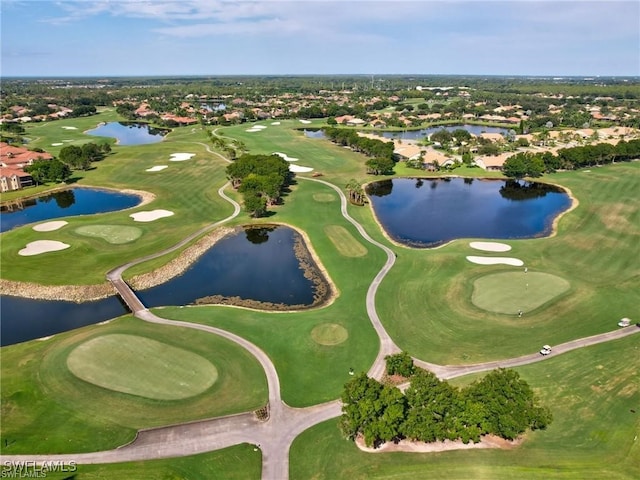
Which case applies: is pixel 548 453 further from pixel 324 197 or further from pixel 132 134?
pixel 132 134

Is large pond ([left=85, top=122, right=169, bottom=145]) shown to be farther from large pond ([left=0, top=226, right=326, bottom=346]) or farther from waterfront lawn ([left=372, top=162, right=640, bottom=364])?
waterfront lawn ([left=372, top=162, right=640, bottom=364])

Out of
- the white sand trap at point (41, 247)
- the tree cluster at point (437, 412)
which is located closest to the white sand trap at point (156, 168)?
the white sand trap at point (41, 247)

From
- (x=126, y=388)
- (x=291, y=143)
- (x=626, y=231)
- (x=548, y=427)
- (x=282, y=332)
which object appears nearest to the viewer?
(x=548, y=427)

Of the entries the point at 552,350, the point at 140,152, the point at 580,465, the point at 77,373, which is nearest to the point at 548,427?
the point at 580,465

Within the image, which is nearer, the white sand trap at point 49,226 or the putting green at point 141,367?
the putting green at point 141,367

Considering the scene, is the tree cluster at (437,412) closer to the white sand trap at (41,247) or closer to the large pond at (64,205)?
the white sand trap at (41,247)

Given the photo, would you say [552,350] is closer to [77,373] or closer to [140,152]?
[77,373]
